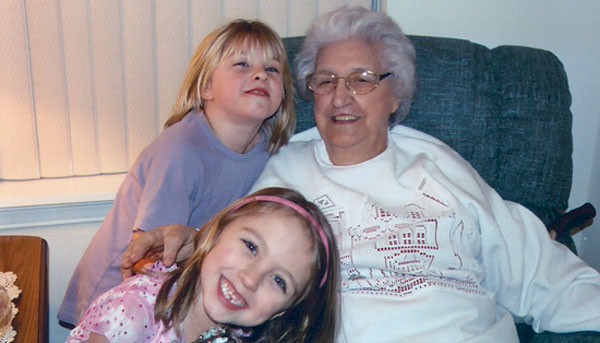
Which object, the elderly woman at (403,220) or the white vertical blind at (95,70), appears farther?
the white vertical blind at (95,70)

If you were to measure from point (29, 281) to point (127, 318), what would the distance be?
338 mm

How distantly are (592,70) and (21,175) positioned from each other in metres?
2.02

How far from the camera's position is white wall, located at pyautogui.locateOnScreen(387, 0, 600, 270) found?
224 centimetres

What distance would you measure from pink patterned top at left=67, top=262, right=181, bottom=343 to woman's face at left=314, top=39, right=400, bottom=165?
0.64m

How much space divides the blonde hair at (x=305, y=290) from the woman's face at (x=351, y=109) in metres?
0.30

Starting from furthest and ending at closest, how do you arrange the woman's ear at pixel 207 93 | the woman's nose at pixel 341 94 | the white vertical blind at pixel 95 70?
Result: 1. the white vertical blind at pixel 95 70
2. the woman's ear at pixel 207 93
3. the woman's nose at pixel 341 94

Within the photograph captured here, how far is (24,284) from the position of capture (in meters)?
Result: 1.47

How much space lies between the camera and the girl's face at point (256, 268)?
130 centimetres

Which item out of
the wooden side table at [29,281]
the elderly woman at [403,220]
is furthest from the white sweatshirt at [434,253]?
the wooden side table at [29,281]

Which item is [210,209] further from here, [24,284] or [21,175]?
[21,175]

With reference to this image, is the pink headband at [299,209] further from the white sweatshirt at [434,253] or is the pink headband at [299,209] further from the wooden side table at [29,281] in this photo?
the wooden side table at [29,281]

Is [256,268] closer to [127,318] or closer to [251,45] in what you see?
[127,318]

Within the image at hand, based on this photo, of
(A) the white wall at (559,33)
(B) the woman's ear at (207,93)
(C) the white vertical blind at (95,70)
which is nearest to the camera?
(B) the woman's ear at (207,93)

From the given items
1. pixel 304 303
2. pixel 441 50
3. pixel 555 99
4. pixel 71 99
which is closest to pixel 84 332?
pixel 304 303
